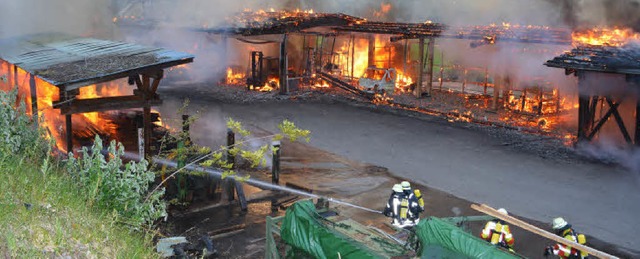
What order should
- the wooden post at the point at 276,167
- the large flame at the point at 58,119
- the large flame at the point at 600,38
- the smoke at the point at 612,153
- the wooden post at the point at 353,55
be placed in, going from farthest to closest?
the wooden post at the point at 353,55 → the large flame at the point at 600,38 → the smoke at the point at 612,153 → the large flame at the point at 58,119 → the wooden post at the point at 276,167

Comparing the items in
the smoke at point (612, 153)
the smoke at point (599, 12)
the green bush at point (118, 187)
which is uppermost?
the smoke at point (599, 12)

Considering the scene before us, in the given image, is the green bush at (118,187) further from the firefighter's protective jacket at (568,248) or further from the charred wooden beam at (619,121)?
the charred wooden beam at (619,121)

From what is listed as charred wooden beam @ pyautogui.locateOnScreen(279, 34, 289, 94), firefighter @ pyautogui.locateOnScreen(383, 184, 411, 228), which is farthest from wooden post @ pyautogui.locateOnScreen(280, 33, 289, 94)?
firefighter @ pyautogui.locateOnScreen(383, 184, 411, 228)

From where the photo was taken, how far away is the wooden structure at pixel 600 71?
1359cm

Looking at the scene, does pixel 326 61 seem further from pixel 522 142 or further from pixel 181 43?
pixel 522 142

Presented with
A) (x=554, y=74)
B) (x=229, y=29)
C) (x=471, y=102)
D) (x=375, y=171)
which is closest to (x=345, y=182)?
(x=375, y=171)

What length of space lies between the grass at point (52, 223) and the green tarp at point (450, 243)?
8.92 feet

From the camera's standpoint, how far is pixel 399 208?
27.4 ft

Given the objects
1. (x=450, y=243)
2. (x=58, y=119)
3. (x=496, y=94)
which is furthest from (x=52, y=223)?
(x=496, y=94)

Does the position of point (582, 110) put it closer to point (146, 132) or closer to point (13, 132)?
point (146, 132)

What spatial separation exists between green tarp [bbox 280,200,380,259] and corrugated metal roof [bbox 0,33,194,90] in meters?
4.22

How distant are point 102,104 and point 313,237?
5126 millimetres

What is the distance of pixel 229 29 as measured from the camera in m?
25.1

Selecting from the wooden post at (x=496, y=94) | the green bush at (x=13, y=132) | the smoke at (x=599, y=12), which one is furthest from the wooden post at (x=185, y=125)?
the smoke at (x=599, y=12)
